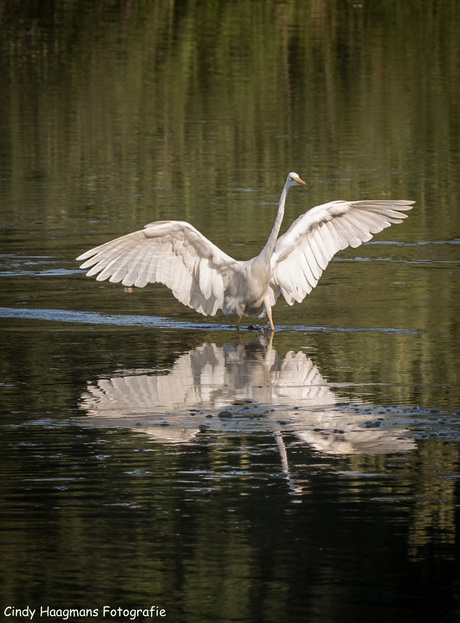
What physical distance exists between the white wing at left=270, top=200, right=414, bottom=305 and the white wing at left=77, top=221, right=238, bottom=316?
23.1 inches

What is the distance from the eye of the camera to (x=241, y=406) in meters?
9.72

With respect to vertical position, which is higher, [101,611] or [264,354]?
[264,354]

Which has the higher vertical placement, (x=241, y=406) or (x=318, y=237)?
(x=318, y=237)

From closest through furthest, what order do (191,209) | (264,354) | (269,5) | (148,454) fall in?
(148,454) < (264,354) < (191,209) < (269,5)

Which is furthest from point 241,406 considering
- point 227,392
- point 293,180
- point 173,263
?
point 293,180

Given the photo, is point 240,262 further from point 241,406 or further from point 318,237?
point 241,406

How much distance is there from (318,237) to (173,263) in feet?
4.80

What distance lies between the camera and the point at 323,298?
14.1 m

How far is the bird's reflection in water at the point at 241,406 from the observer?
884cm

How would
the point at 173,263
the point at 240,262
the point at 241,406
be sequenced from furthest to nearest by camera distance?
the point at 173,263 < the point at 240,262 < the point at 241,406

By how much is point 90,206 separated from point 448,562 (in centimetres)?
1352

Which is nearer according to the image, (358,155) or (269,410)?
(269,410)

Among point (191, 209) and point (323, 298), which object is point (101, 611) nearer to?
A: point (323, 298)

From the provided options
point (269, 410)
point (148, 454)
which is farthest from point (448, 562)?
point (269, 410)
